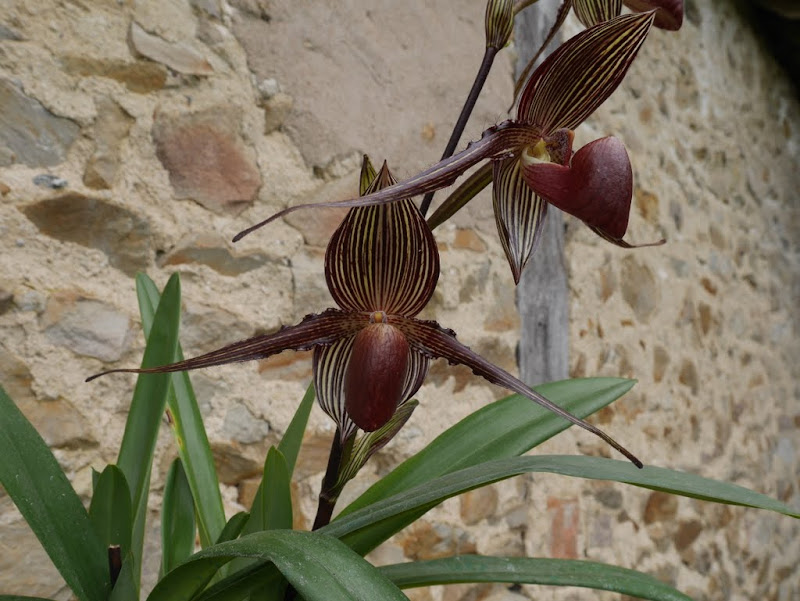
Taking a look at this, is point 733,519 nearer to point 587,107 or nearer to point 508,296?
point 508,296

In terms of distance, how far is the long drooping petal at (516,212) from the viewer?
0.53 metres

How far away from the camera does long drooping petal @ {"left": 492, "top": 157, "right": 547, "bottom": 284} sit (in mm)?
530

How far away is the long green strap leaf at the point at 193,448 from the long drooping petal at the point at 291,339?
26cm

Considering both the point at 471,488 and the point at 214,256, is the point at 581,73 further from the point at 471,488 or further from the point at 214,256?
the point at 214,256

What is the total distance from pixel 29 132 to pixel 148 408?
47 cm

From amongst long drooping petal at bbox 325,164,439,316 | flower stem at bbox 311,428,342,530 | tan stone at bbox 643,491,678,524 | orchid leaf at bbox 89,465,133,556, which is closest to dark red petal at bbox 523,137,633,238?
long drooping petal at bbox 325,164,439,316

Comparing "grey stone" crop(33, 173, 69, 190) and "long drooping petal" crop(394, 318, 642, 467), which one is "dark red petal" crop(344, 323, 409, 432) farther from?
"grey stone" crop(33, 173, 69, 190)

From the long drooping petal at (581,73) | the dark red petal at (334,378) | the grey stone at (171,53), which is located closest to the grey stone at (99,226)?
the grey stone at (171,53)

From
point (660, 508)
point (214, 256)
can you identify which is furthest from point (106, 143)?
point (660, 508)

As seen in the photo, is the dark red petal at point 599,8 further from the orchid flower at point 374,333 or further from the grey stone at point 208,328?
the grey stone at point 208,328

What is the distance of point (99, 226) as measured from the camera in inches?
39.5

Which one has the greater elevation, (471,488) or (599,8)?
(599,8)

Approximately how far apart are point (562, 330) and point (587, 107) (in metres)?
1.27

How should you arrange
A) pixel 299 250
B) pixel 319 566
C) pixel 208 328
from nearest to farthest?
pixel 319 566
pixel 208 328
pixel 299 250
